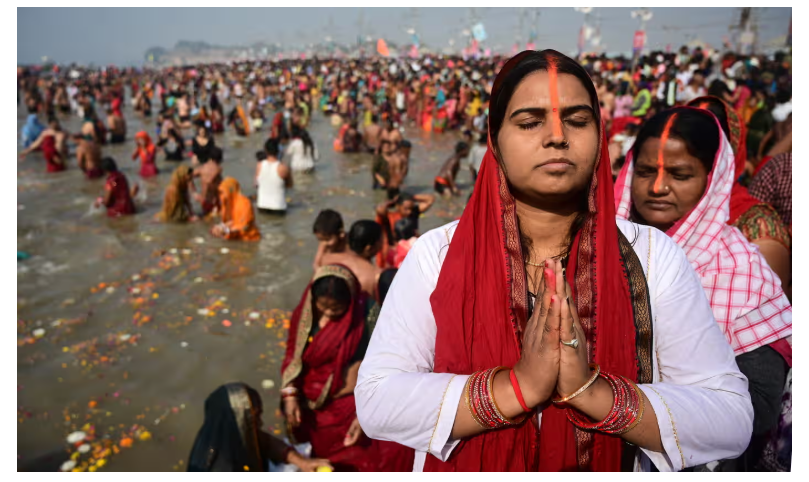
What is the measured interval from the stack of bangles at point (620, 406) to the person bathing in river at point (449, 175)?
9.33 meters

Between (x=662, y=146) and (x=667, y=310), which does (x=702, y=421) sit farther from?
(x=662, y=146)

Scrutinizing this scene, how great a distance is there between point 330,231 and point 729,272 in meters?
3.50

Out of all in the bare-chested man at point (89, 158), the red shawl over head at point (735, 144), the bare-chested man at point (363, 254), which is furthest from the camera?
the bare-chested man at point (89, 158)

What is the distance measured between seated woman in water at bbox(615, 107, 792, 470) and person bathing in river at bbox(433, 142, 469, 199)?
845 cm

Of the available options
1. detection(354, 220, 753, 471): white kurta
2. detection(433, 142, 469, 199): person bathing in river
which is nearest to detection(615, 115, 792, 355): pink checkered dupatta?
detection(354, 220, 753, 471): white kurta

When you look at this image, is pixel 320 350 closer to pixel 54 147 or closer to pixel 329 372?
pixel 329 372

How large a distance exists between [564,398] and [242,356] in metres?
4.13

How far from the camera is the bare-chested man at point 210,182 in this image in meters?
8.82

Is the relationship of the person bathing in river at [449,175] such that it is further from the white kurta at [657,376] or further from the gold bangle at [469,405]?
the gold bangle at [469,405]

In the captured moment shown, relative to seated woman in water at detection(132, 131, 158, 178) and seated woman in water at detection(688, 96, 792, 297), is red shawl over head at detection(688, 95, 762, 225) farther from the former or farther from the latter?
seated woman in water at detection(132, 131, 158, 178)

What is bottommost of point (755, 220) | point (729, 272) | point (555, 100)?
point (729, 272)

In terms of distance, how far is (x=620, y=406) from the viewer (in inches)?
45.6

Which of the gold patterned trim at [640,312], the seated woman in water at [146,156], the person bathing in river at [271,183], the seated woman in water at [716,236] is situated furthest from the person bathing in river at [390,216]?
the seated woman in water at [146,156]

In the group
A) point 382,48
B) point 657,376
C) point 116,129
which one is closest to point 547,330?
point 657,376
